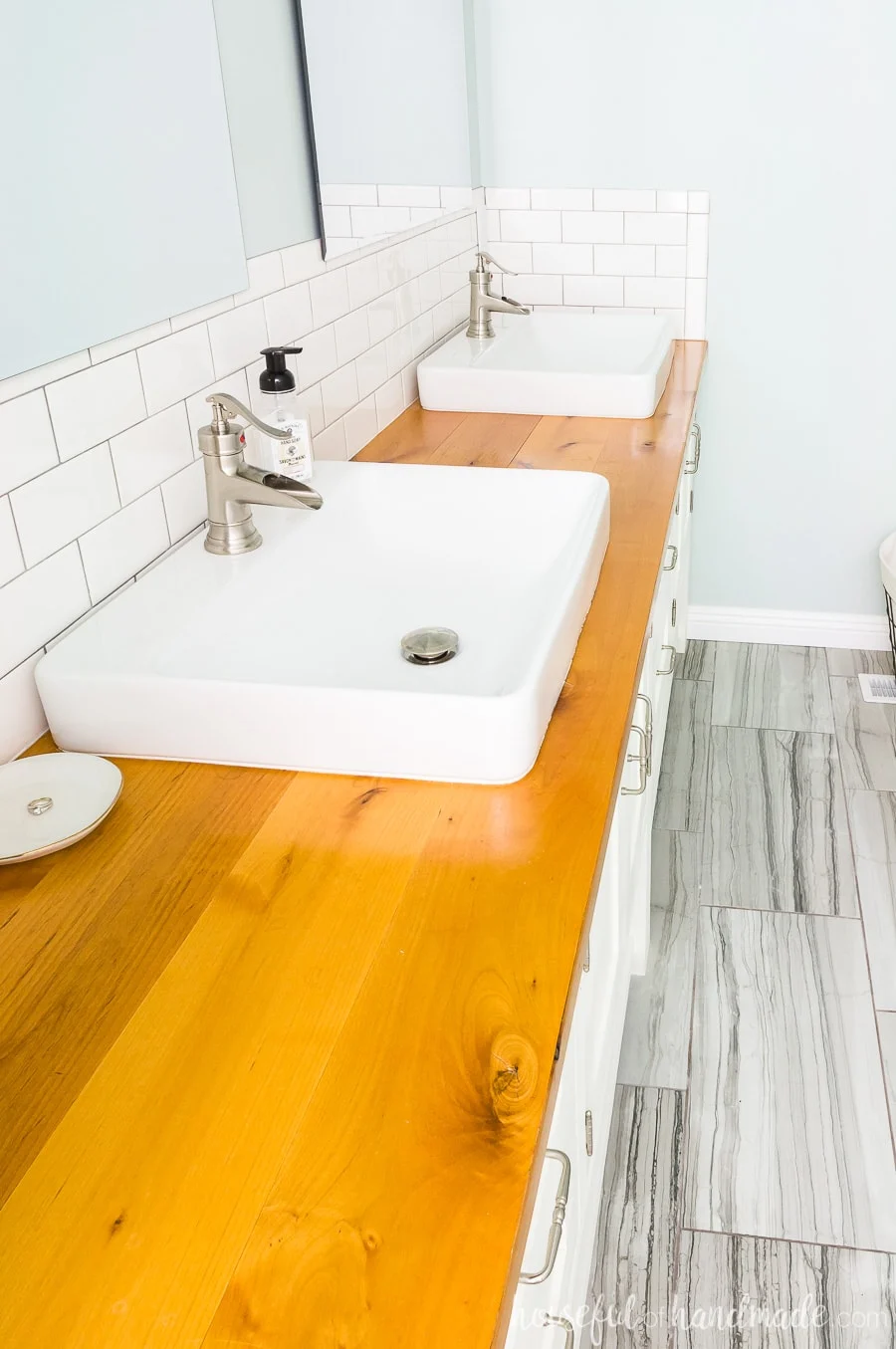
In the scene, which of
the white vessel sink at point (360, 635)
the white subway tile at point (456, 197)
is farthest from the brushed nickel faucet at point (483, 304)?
the white vessel sink at point (360, 635)

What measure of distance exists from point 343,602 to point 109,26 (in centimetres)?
64

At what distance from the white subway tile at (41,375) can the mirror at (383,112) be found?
2.40ft

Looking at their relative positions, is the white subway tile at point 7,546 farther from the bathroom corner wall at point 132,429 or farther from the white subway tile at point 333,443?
the white subway tile at point 333,443

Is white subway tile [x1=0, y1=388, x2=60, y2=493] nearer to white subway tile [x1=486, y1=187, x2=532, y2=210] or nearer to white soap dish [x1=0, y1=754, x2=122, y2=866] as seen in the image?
white soap dish [x1=0, y1=754, x2=122, y2=866]

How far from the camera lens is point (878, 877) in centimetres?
222

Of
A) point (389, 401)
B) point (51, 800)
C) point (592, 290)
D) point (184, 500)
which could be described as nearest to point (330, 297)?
point (389, 401)

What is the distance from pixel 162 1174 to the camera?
0.66 m

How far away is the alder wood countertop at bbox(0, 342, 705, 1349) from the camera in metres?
0.59

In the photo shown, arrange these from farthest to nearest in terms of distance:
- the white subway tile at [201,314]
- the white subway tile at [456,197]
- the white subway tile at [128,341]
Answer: the white subway tile at [456,197]
the white subway tile at [201,314]
the white subway tile at [128,341]

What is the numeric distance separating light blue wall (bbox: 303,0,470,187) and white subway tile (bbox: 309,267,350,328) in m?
0.14

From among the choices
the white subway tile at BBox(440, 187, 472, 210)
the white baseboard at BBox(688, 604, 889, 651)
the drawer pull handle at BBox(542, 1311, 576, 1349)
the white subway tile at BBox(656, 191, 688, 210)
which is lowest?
the white baseboard at BBox(688, 604, 889, 651)

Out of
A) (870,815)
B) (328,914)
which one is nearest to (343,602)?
(328,914)

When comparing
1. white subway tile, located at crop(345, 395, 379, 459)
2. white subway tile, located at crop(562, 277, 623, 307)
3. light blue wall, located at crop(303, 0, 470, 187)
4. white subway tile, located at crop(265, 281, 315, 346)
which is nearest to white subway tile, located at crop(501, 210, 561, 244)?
white subway tile, located at crop(562, 277, 623, 307)

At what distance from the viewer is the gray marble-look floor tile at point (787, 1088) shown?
1603mm
